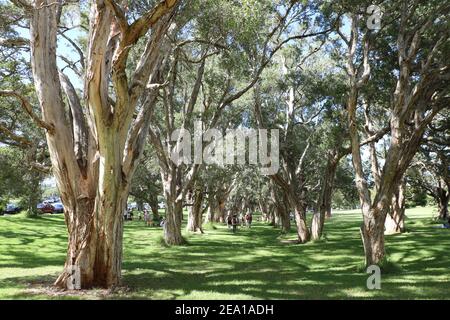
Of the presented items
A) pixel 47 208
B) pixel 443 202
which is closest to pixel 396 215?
pixel 443 202

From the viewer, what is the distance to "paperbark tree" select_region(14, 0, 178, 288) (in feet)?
28.8

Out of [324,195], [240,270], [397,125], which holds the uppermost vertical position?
[397,125]

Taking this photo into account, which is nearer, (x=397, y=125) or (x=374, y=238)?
(x=374, y=238)

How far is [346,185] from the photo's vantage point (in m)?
42.9

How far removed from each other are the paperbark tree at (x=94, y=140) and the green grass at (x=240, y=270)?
2.95 ft

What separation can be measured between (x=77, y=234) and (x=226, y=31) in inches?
352

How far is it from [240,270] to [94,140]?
20.4ft

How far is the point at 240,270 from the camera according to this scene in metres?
13.3

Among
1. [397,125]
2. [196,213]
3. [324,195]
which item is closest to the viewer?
[397,125]

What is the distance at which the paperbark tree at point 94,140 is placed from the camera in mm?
8789

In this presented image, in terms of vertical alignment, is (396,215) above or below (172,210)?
below

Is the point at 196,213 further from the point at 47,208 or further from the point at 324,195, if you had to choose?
the point at 47,208

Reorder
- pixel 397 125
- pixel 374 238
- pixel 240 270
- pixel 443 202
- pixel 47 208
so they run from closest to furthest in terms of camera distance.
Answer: pixel 374 238, pixel 397 125, pixel 240 270, pixel 443 202, pixel 47 208
